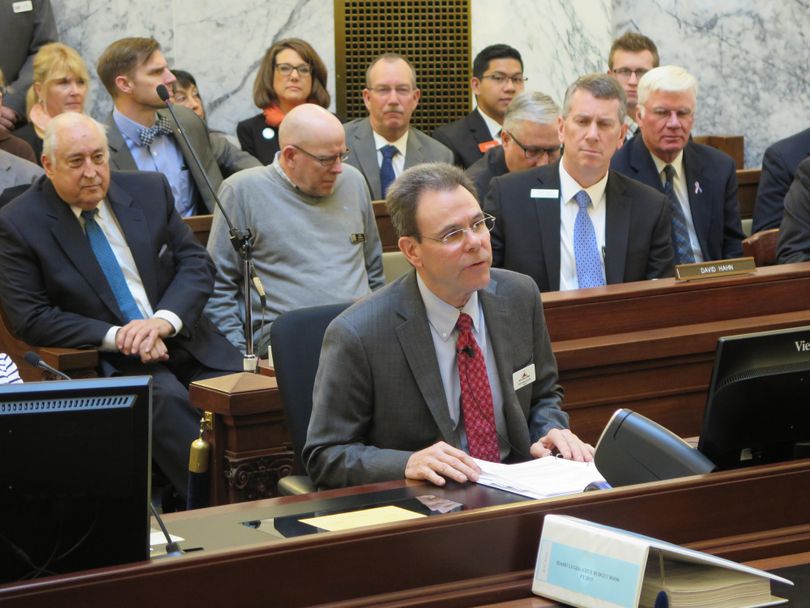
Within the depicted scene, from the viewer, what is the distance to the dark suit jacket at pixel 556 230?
4.40 m

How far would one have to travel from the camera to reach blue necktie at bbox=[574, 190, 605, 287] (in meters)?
4.41

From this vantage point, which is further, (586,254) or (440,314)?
(586,254)

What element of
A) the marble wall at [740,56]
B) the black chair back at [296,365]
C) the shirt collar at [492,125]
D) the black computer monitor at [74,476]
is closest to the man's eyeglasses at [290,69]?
the shirt collar at [492,125]

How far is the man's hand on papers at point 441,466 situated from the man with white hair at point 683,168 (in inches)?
113

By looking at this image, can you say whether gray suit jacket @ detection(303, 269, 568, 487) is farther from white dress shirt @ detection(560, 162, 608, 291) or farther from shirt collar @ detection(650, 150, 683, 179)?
shirt collar @ detection(650, 150, 683, 179)

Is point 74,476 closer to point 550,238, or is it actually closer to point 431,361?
point 431,361

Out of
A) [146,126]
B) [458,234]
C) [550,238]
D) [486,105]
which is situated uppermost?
[486,105]

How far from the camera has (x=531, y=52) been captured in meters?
7.01

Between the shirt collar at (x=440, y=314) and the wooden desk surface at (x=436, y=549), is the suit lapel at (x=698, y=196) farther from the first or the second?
the wooden desk surface at (x=436, y=549)

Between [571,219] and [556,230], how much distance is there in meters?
0.10

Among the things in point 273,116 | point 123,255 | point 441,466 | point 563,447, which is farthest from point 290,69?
point 441,466

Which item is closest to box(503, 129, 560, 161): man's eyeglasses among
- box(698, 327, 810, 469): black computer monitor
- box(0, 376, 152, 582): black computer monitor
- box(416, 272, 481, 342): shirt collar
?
box(416, 272, 481, 342): shirt collar

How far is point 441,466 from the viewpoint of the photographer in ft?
7.89

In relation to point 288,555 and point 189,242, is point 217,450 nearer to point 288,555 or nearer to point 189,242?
point 189,242
